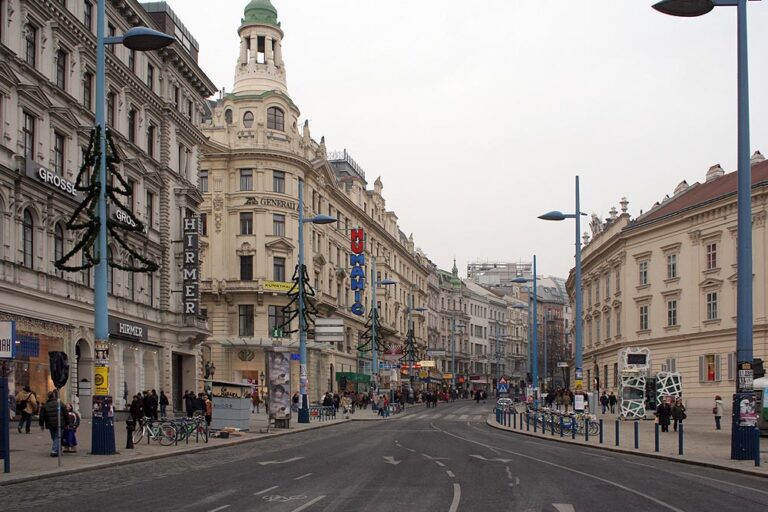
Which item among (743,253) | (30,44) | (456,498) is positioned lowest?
(456,498)

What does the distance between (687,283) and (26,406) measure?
44.4 metres

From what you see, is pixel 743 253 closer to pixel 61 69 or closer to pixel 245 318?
pixel 61 69

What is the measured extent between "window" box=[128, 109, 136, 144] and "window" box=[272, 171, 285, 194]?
1087 inches

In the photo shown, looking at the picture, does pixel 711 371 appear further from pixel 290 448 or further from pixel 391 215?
pixel 391 215

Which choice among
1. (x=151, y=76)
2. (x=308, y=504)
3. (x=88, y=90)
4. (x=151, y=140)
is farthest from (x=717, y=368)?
(x=308, y=504)

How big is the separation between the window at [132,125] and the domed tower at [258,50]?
94.3 feet

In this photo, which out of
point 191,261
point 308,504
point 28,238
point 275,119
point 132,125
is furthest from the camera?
point 275,119

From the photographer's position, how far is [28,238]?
34062 mm

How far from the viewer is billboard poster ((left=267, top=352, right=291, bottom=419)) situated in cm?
3838

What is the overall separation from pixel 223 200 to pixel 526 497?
5874 centimetres

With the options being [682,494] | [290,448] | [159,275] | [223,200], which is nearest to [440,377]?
[223,200]

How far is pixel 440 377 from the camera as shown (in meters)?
130

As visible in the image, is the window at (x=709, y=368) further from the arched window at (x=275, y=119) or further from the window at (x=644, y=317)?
the arched window at (x=275, y=119)

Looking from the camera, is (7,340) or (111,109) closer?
(7,340)
